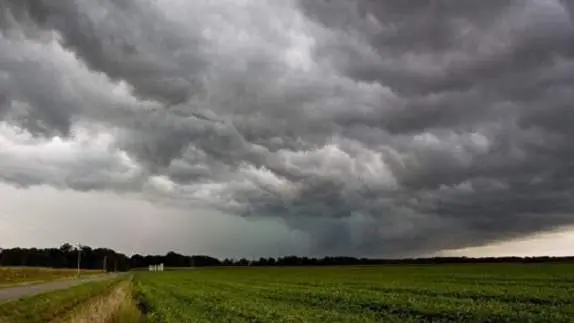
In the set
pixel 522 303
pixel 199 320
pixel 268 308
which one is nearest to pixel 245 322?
pixel 199 320

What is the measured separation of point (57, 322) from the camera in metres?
32.3

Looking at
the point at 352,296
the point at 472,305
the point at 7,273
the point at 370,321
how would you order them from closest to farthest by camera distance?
the point at 370,321 → the point at 472,305 → the point at 352,296 → the point at 7,273

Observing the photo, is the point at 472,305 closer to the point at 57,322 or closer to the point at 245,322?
the point at 245,322

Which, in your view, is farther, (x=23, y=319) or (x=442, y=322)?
(x=23, y=319)

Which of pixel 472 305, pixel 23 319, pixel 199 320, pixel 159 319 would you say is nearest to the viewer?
pixel 199 320

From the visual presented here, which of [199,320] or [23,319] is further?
[23,319]

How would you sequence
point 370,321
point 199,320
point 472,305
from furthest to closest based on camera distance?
point 472,305 < point 199,320 < point 370,321

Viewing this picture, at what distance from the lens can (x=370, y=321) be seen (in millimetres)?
26438

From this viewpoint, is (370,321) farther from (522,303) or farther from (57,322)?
(57,322)

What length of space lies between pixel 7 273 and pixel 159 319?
103 meters

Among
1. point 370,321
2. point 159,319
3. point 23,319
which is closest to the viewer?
point 370,321

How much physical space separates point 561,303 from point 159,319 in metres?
19.8

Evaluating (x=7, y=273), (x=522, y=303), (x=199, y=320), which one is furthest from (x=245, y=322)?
(x=7, y=273)

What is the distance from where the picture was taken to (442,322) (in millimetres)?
26672
